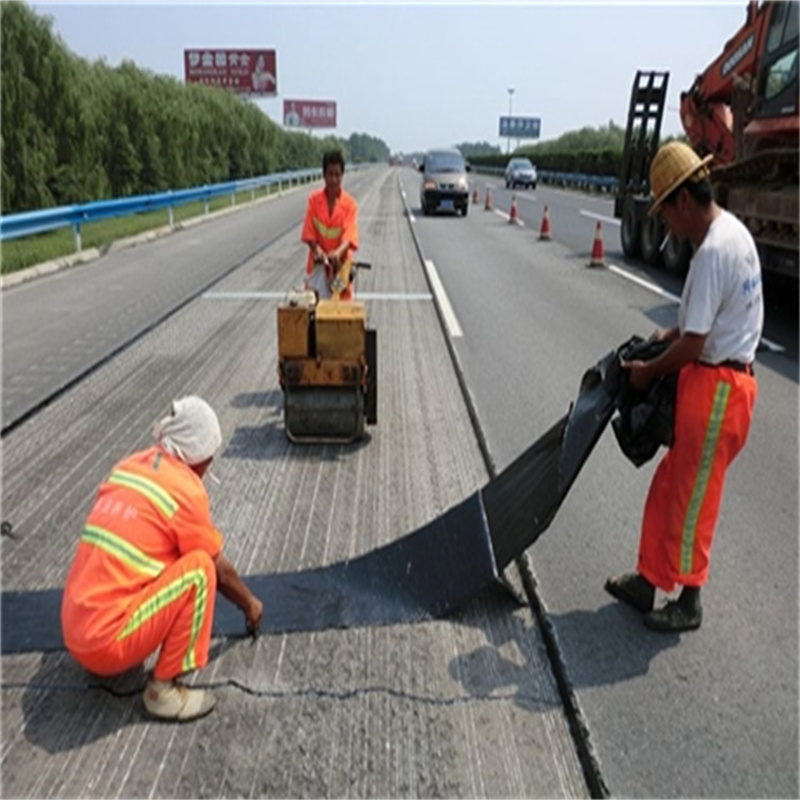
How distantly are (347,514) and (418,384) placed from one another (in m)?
2.56

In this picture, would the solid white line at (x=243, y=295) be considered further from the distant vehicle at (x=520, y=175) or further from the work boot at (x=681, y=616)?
the distant vehicle at (x=520, y=175)

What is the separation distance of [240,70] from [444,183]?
35018 millimetres

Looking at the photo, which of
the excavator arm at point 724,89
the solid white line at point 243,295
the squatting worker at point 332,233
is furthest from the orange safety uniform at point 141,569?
the excavator arm at point 724,89

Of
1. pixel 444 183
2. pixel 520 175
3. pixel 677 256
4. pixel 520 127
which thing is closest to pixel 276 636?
pixel 677 256

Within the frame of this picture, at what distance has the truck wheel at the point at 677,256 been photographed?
13.2m

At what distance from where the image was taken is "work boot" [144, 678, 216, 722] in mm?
2850

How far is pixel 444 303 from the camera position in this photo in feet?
34.4

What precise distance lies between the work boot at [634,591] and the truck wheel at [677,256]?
34.4ft

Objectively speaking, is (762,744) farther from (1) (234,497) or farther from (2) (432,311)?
(2) (432,311)

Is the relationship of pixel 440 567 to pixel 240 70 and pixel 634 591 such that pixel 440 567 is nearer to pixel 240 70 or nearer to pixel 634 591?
pixel 634 591

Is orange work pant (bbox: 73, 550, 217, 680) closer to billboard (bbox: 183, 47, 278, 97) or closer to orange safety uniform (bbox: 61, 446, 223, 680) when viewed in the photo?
orange safety uniform (bbox: 61, 446, 223, 680)

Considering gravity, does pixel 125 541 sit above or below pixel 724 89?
below

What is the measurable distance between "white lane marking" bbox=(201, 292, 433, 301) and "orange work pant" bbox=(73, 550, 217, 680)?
799 cm

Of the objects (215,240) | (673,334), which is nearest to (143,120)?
(215,240)
